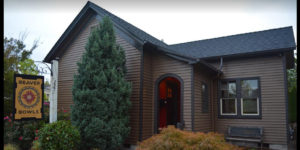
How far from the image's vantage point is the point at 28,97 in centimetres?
762

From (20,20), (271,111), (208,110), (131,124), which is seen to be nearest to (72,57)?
(131,124)

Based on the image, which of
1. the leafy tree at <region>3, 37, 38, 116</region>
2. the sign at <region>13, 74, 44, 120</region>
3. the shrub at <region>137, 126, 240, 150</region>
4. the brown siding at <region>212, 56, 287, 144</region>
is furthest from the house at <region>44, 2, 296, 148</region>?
the leafy tree at <region>3, 37, 38, 116</region>

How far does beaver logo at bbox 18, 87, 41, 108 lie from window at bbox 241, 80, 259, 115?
8096 millimetres

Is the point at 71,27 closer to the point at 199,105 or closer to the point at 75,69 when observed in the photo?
the point at 75,69

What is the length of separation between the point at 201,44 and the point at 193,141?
30.6 ft

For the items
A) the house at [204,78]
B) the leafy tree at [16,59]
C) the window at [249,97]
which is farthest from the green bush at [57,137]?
the leafy tree at [16,59]

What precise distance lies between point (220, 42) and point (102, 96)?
304 inches

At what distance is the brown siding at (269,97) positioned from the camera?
32.3 ft

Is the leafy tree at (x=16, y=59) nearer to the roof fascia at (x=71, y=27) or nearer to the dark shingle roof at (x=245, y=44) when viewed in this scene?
the roof fascia at (x=71, y=27)

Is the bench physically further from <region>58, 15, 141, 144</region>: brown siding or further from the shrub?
the shrub

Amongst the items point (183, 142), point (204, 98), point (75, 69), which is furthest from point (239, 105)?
point (75, 69)

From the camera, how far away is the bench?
9789 mm

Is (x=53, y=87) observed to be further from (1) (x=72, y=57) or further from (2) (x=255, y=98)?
(2) (x=255, y=98)

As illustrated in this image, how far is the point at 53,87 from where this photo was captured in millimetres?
8195
